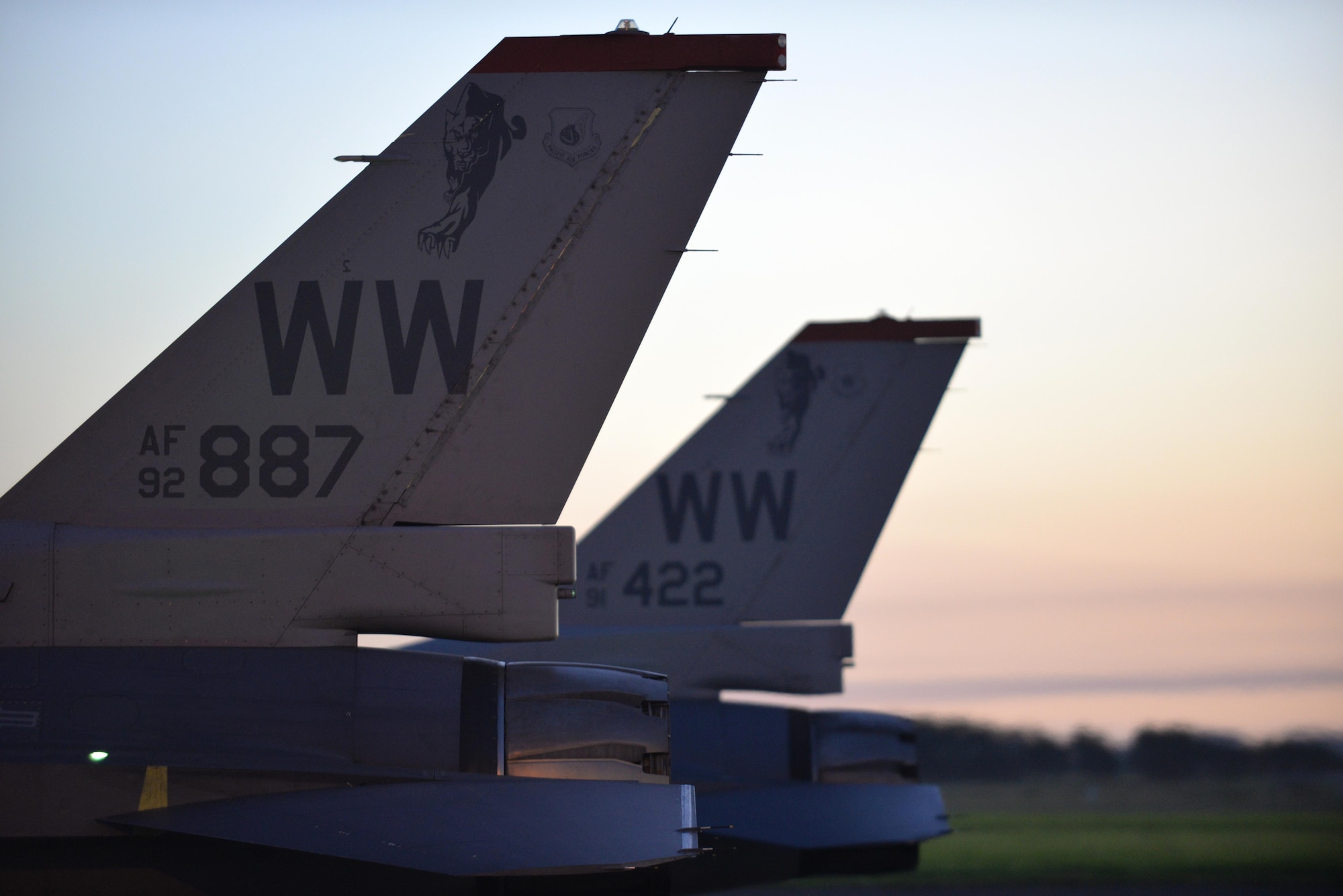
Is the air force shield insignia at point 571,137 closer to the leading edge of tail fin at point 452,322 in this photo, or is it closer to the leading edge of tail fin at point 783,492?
the leading edge of tail fin at point 452,322

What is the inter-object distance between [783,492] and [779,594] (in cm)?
84

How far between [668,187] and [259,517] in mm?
1968

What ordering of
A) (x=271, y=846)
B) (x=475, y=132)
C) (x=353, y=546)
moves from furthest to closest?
(x=475, y=132) < (x=353, y=546) < (x=271, y=846)

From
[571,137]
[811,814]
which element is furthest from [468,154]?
[811,814]

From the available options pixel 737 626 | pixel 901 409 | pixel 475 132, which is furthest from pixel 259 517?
pixel 901 409

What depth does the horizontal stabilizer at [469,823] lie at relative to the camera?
149 inches

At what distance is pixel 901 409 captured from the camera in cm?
1027

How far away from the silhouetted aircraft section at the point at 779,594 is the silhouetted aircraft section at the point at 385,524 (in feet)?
12.4

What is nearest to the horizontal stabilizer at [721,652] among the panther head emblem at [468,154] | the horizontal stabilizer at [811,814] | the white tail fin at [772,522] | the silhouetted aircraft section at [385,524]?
the white tail fin at [772,522]

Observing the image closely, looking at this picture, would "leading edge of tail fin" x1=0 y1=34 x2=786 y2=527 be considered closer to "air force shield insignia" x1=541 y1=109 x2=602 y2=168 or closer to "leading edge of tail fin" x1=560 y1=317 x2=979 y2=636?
"air force shield insignia" x1=541 y1=109 x2=602 y2=168

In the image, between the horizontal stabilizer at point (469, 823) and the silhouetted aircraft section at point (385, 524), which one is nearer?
the horizontal stabilizer at point (469, 823)

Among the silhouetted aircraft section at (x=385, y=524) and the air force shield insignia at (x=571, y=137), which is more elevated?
the air force shield insignia at (x=571, y=137)

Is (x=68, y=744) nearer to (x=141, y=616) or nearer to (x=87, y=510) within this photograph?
(x=141, y=616)

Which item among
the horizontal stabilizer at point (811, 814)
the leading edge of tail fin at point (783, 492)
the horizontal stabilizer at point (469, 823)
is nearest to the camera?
the horizontal stabilizer at point (469, 823)
